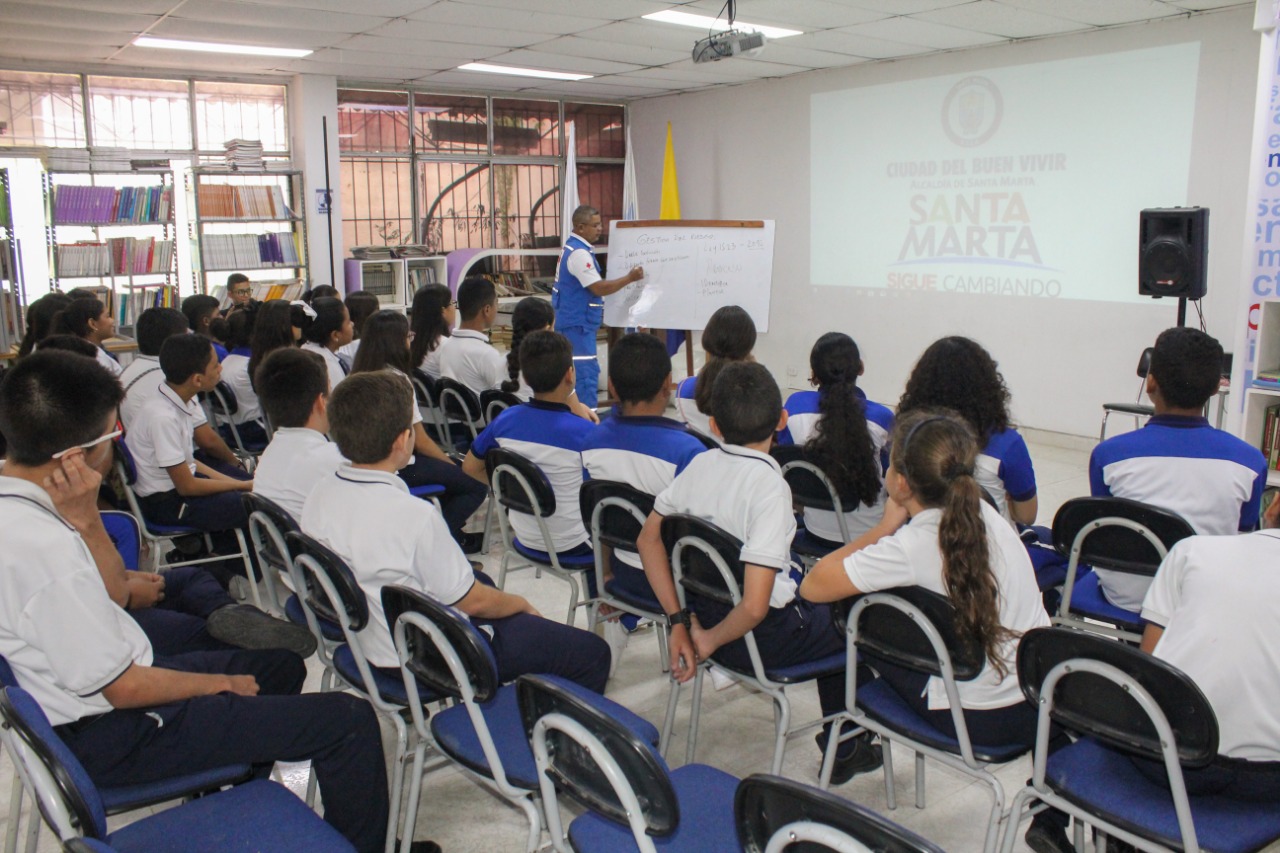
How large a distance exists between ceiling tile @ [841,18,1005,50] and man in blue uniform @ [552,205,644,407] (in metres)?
2.18

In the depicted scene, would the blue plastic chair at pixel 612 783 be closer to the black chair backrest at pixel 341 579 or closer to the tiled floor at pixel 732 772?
the black chair backrest at pixel 341 579

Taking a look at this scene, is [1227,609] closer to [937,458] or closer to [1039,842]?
[937,458]

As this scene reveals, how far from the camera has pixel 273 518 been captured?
2525 mm

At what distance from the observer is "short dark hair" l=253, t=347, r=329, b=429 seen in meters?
2.93

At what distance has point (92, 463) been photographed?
2.20 metres

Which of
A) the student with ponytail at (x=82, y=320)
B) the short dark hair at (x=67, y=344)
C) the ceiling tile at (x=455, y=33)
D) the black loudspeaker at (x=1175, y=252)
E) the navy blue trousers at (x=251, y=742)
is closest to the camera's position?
the navy blue trousers at (x=251, y=742)

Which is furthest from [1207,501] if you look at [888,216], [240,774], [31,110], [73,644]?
[31,110]

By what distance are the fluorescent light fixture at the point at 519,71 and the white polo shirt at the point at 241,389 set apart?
12.9 feet

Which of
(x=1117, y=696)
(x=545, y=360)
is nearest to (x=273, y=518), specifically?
(x=545, y=360)

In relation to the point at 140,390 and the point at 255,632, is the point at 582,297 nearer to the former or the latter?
the point at 140,390

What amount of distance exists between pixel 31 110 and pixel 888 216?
6.80 meters

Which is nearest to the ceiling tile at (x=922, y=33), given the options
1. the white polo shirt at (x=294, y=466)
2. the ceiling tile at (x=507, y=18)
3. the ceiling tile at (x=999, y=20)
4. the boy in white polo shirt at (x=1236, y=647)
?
the ceiling tile at (x=999, y=20)

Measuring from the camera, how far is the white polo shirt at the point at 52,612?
5.49 feet

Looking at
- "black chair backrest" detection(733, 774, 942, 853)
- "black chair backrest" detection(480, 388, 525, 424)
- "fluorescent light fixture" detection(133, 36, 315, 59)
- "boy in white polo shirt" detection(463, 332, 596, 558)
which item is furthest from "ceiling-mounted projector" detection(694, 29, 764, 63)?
"black chair backrest" detection(733, 774, 942, 853)
